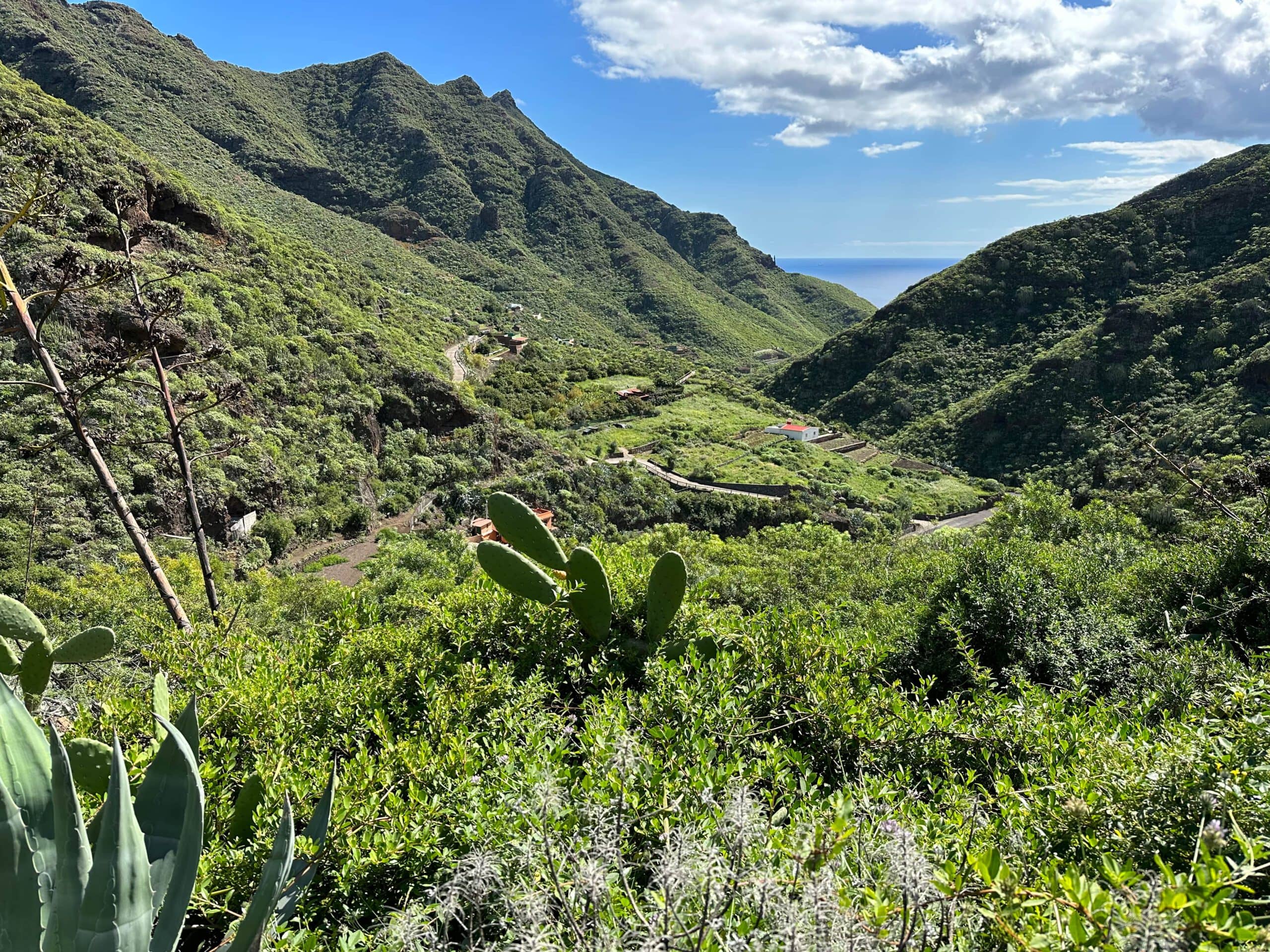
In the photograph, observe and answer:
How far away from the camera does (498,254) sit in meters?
80.1

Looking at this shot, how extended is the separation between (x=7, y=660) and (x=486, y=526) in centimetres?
2144

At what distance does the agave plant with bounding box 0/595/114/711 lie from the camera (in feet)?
9.46

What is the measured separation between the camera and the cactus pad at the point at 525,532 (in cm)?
401

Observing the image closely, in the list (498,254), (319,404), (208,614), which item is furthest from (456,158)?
(208,614)

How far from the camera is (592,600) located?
377 centimetres

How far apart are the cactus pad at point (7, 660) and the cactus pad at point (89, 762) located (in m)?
0.94

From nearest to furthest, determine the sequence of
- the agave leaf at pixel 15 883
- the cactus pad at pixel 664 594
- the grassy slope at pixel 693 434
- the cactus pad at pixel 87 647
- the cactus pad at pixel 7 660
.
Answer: the agave leaf at pixel 15 883, the cactus pad at pixel 7 660, the cactus pad at pixel 87 647, the cactus pad at pixel 664 594, the grassy slope at pixel 693 434

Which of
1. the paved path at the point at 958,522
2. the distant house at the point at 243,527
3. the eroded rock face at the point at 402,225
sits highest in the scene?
the eroded rock face at the point at 402,225

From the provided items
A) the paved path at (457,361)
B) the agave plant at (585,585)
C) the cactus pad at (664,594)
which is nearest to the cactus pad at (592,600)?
the agave plant at (585,585)

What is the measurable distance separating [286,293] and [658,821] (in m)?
34.6

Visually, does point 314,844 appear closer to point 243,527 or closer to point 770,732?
point 770,732

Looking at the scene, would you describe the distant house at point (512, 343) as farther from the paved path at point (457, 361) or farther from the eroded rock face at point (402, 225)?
the eroded rock face at point (402, 225)

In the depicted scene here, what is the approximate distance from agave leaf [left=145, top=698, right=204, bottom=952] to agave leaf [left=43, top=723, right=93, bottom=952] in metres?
0.17

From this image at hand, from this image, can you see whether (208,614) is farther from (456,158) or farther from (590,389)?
(456,158)
